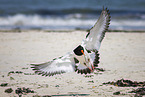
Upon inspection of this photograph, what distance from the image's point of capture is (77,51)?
6523mm

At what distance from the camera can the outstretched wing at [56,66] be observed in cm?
629

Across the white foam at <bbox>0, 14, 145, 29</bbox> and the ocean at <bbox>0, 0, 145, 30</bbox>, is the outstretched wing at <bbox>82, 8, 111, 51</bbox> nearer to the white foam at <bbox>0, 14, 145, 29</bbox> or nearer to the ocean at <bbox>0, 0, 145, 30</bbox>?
the ocean at <bbox>0, 0, 145, 30</bbox>

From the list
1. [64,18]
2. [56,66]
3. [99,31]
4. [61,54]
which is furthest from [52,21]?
[56,66]

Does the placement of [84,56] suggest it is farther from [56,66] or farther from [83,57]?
[56,66]

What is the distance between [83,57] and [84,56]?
0.04 m

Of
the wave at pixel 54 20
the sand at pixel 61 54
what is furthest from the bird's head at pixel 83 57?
the wave at pixel 54 20

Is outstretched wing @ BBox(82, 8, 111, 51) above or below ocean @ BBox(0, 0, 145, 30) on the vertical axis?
below

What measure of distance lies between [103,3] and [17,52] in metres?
7.17

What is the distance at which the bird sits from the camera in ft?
21.0

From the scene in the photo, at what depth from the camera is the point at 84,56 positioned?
6602 millimetres

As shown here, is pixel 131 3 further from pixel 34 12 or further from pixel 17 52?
pixel 17 52

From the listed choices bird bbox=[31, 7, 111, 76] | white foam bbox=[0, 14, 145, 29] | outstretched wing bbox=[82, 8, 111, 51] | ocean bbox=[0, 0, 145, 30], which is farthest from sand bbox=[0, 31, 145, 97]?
white foam bbox=[0, 14, 145, 29]

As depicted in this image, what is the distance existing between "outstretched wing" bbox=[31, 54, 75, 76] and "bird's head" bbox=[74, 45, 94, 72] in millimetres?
176

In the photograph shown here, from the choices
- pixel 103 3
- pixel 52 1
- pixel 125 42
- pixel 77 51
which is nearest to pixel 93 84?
pixel 77 51
